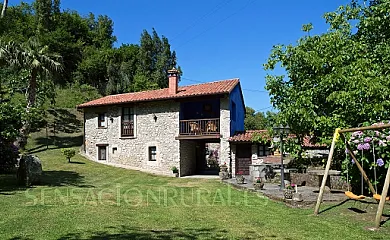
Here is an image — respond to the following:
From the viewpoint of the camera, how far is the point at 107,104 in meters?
22.5

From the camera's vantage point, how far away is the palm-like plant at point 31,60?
1478 centimetres

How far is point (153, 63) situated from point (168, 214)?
1429 inches

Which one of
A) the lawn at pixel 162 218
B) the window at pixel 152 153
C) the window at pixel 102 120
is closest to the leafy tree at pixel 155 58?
the window at pixel 102 120

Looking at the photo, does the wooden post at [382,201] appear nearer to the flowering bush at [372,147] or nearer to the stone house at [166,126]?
the flowering bush at [372,147]

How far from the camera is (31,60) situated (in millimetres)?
15664

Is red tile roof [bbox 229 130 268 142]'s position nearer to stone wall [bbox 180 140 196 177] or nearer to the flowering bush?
stone wall [bbox 180 140 196 177]

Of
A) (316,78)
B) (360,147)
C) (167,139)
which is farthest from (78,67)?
(360,147)

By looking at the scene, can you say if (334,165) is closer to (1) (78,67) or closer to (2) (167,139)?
(2) (167,139)

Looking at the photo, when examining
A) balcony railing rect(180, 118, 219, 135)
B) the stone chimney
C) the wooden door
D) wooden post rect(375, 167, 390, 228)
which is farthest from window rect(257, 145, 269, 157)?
wooden post rect(375, 167, 390, 228)

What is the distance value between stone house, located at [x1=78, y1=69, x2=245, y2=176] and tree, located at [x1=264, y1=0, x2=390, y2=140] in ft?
20.7

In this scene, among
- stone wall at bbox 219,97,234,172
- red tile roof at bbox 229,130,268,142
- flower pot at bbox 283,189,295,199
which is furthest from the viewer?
stone wall at bbox 219,97,234,172

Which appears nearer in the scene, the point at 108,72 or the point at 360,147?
the point at 360,147

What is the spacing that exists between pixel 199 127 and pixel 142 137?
418cm

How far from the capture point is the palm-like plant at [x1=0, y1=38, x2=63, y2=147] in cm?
1478
